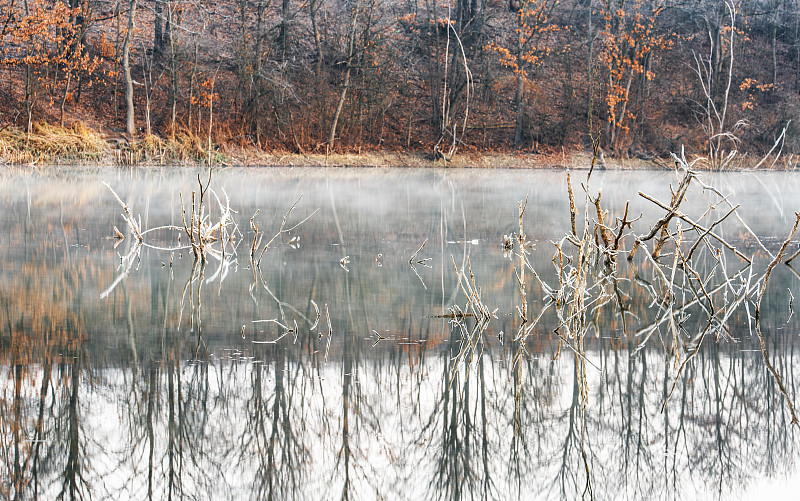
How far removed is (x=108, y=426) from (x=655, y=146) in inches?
1354

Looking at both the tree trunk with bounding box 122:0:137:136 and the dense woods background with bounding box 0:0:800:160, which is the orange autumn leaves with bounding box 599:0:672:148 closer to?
the dense woods background with bounding box 0:0:800:160

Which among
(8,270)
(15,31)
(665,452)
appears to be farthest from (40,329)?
(15,31)

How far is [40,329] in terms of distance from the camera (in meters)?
7.15

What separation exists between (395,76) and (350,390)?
33.7m

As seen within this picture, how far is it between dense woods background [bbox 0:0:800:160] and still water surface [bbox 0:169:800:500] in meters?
22.7

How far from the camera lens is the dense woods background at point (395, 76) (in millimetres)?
32719

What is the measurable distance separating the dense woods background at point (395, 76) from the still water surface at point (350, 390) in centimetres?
2272

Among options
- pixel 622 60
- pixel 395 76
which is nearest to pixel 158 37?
pixel 395 76

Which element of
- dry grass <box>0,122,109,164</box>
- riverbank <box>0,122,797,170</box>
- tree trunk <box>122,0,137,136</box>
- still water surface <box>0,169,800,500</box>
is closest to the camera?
still water surface <box>0,169,800,500</box>

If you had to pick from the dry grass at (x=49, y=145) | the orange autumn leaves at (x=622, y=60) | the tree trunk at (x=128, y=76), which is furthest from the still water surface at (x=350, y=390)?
the orange autumn leaves at (x=622, y=60)

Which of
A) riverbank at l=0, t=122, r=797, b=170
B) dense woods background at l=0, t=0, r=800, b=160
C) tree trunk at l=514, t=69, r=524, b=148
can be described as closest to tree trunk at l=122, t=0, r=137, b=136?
dense woods background at l=0, t=0, r=800, b=160

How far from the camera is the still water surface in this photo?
14.7 ft

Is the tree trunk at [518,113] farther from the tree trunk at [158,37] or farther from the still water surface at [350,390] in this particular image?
the still water surface at [350,390]

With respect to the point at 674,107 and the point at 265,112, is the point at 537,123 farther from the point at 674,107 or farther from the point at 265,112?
the point at 265,112
